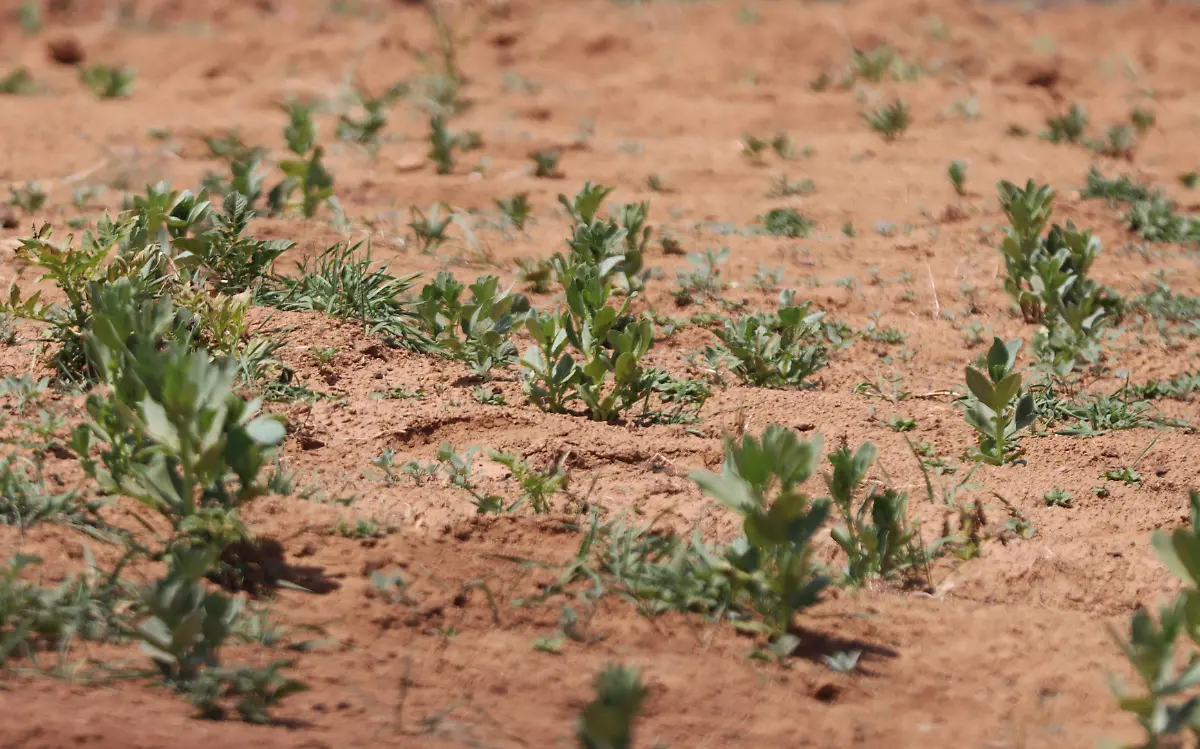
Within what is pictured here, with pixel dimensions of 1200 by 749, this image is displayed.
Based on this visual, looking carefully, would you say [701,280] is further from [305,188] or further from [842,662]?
[842,662]

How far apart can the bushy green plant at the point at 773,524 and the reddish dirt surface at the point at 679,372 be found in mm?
96

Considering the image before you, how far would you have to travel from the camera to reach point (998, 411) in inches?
145

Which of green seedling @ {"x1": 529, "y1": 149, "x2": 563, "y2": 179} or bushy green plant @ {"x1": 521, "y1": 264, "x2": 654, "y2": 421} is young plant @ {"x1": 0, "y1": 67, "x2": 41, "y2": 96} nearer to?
green seedling @ {"x1": 529, "y1": 149, "x2": 563, "y2": 179}

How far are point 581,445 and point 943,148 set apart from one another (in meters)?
4.44

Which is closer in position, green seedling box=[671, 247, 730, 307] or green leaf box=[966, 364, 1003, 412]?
green leaf box=[966, 364, 1003, 412]

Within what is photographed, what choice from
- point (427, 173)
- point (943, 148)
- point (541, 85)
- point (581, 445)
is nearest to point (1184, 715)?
point (581, 445)

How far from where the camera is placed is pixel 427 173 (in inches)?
257

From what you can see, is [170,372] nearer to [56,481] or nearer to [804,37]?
[56,481]

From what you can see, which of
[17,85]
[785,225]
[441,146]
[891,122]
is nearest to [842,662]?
[785,225]

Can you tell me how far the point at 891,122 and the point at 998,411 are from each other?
410 centimetres

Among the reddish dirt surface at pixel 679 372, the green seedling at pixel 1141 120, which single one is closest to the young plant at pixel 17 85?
the reddish dirt surface at pixel 679 372

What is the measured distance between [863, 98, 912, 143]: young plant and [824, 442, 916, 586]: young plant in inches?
187

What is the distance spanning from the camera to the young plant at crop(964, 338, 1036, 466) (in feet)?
12.0

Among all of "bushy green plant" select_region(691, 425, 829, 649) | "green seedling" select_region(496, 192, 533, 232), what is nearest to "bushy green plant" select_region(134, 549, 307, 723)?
"bushy green plant" select_region(691, 425, 829, 649)
